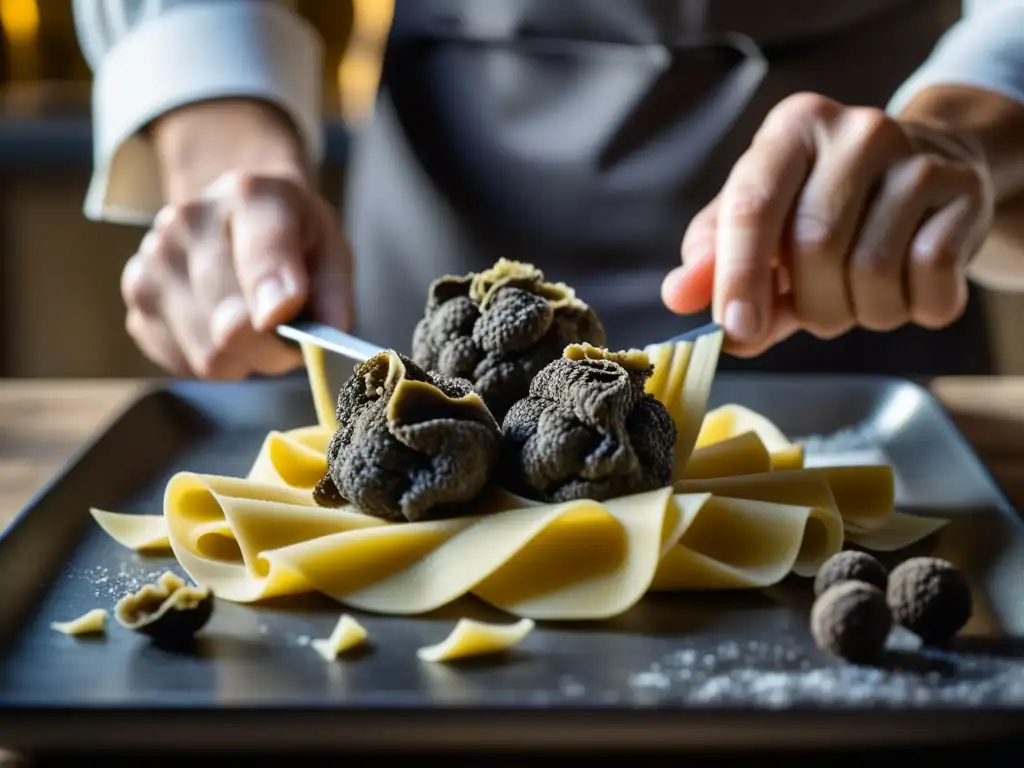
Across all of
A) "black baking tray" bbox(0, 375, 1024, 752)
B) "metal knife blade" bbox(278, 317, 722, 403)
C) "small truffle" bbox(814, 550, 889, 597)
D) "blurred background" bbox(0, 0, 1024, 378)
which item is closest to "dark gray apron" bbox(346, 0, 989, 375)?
"metal knife blade" bbox(278, 317, 722, 403)

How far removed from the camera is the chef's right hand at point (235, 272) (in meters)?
1.98

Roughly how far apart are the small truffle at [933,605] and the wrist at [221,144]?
1479 mm

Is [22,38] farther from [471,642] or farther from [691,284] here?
[471,642]

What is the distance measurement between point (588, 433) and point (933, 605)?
36cm

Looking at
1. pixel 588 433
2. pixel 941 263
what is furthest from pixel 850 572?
pixel 941 263

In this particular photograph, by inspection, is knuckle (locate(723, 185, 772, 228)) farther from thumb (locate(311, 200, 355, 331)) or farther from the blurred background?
the blurred background

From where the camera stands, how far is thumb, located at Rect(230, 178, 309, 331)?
74.1 inches

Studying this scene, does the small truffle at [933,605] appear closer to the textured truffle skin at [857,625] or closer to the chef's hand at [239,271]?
the textured truffle skin at [857,625]

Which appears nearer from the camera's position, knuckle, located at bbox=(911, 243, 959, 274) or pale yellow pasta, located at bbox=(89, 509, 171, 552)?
pale yellow pasta, located at bbox=(89, 509, 171, 552)

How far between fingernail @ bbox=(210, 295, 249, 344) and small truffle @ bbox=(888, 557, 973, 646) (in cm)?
111

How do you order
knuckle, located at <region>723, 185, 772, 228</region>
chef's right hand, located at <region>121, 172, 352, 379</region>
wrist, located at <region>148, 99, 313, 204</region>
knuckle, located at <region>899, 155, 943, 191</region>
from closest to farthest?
1. knuckle, located at <region>723, 185, 772, 228</region>
2. knuckle, located at <region>899, 155, 943, 191</region>
3. chef's right hand, located at <region>121, 172, 352, 379</region>
4. wrist, located at <region>148, 99, 313, 204</region>

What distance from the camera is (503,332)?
1.51m

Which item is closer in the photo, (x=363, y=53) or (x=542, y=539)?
(x=542, y=539)

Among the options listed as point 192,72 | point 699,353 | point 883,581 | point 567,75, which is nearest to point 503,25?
point 567,75
